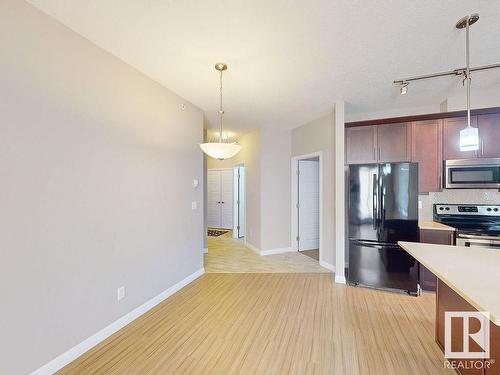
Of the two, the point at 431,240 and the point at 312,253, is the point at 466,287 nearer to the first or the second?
the point at 431,240

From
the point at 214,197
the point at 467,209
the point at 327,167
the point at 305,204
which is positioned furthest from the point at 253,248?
the point at 467,209

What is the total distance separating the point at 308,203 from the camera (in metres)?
5.79

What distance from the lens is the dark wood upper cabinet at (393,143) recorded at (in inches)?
148

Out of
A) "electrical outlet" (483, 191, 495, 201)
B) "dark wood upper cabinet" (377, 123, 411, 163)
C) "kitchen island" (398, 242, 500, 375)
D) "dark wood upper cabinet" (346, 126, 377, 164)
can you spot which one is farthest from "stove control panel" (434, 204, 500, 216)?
"kitchen island" (398, 242, 500, 375)

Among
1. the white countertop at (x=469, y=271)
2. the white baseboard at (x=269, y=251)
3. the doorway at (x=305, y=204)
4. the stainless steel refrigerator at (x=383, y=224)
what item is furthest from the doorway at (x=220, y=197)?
the white countertop at (x=469, y=271)

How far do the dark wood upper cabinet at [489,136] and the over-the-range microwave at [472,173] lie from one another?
0.10m

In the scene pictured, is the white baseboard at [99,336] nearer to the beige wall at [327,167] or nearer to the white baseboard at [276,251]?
the white baseboard at [276,251]

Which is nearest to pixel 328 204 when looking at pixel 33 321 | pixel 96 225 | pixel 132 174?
pixel 132 174

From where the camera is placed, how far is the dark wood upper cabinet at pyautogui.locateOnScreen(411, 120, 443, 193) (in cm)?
363

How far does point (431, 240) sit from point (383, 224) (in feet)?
2.04

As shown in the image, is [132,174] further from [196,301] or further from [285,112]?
[285,112]

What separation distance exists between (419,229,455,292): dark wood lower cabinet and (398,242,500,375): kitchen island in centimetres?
132

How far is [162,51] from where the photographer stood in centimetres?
243

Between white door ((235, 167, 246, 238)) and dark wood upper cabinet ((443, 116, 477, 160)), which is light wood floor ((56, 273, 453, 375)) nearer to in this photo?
dark wood upper cabinet ((443, 116, 477, 160))
